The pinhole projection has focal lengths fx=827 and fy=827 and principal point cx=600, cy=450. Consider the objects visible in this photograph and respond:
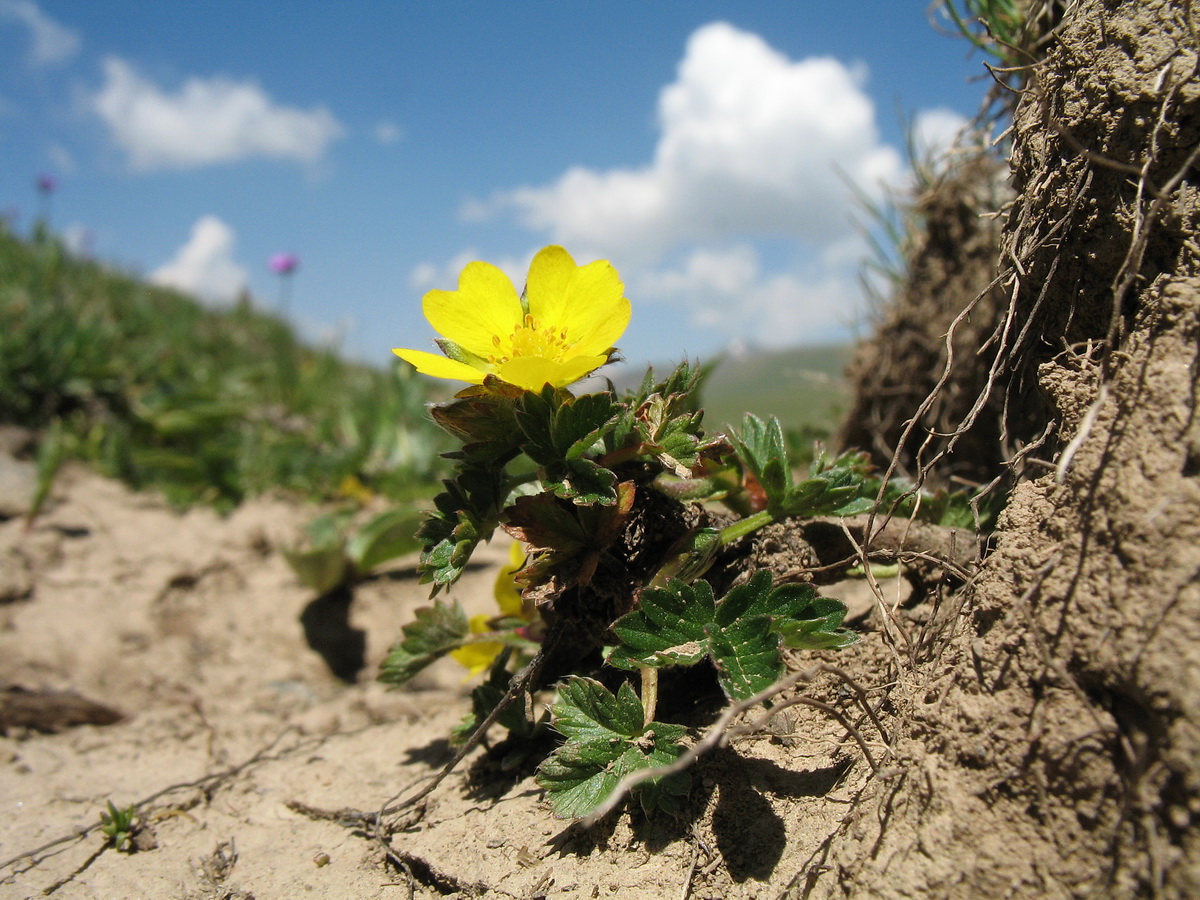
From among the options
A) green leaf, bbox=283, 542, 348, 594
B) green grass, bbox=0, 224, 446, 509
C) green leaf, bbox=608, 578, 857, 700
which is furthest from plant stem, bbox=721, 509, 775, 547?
green grass, bbox=0, 224, 446, 509

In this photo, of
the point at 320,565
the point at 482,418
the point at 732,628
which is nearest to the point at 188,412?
the point at 320,565

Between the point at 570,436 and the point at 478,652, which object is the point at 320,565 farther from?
the point at 570,436

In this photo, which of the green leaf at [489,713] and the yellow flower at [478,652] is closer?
the green leaf at [489,713]

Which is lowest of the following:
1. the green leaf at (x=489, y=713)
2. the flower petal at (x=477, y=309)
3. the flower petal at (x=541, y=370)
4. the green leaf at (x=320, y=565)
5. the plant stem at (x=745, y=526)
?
the green leaf at (x=320, y=565)

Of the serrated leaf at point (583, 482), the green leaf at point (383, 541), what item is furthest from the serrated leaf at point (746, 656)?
the green leaf at point (383, 541)

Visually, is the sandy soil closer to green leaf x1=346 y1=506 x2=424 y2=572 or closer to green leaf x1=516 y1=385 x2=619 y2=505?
green leaf x1=346 y1=506 x2=424 y2=572

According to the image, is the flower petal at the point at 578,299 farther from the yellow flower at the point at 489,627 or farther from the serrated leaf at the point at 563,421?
the yellow flower at the point at 489,627

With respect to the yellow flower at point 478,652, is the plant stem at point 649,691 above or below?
above
